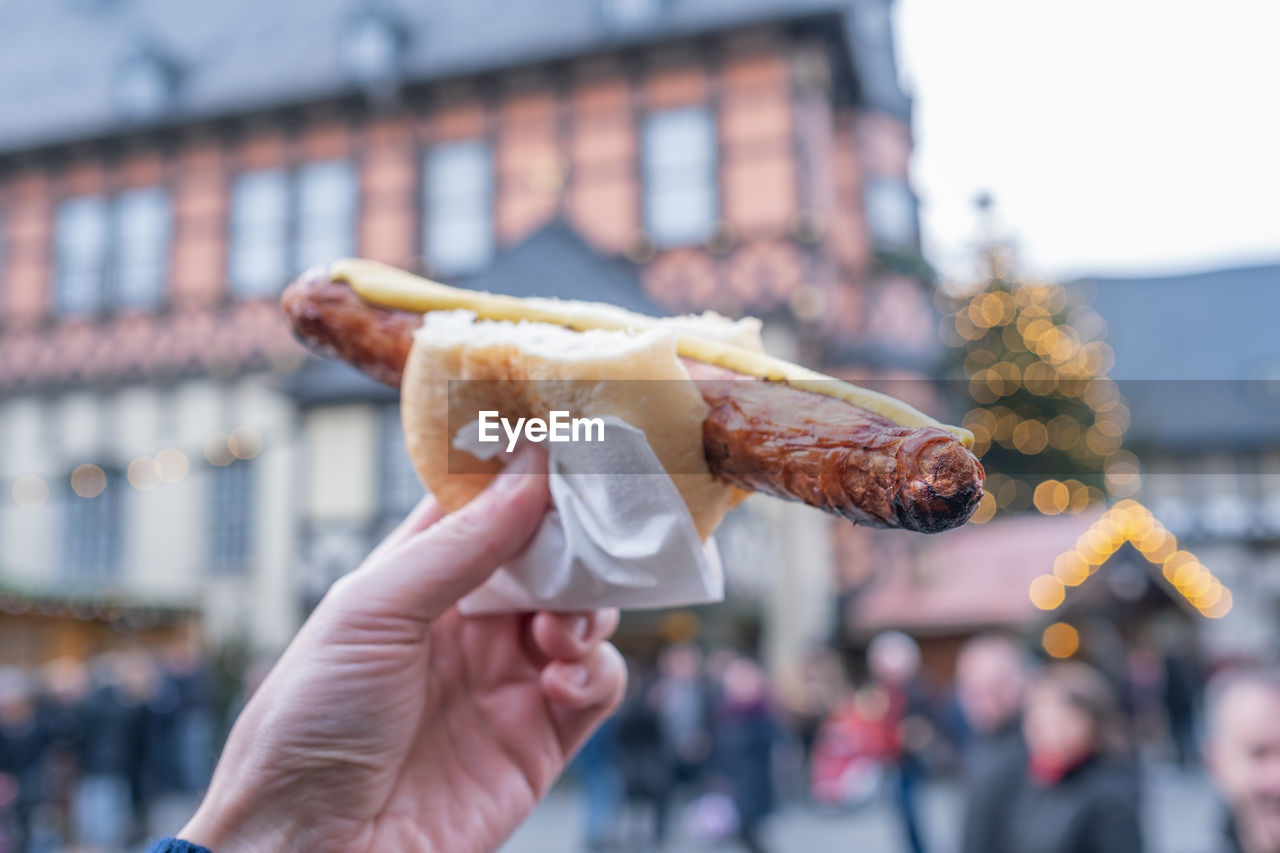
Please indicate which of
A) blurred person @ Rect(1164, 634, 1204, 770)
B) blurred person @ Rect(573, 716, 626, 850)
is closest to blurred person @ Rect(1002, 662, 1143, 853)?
blurred person @ Rect(573, 716, 626, 850)

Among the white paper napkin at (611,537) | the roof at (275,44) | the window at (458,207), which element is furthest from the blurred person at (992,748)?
the window at (458,207)

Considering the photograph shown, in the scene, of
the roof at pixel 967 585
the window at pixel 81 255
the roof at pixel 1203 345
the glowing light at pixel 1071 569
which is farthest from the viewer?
the roof at pixel 1203 345

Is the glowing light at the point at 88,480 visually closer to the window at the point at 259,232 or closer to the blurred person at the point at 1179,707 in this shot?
the window at the point at 259,232

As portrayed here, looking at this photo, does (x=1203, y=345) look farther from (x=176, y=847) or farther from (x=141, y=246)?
(x=176, y=847)

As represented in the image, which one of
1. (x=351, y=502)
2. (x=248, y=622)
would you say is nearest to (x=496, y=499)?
(x=351, y=502)

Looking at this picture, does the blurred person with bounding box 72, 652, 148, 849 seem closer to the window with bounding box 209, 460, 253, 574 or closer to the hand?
the window with bounding box 209, 460, 253, 574

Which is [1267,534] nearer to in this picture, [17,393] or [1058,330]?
[1058,330]

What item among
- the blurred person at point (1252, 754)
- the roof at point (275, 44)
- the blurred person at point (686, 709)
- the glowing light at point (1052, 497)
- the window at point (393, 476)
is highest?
the roof at point (275, 44)
